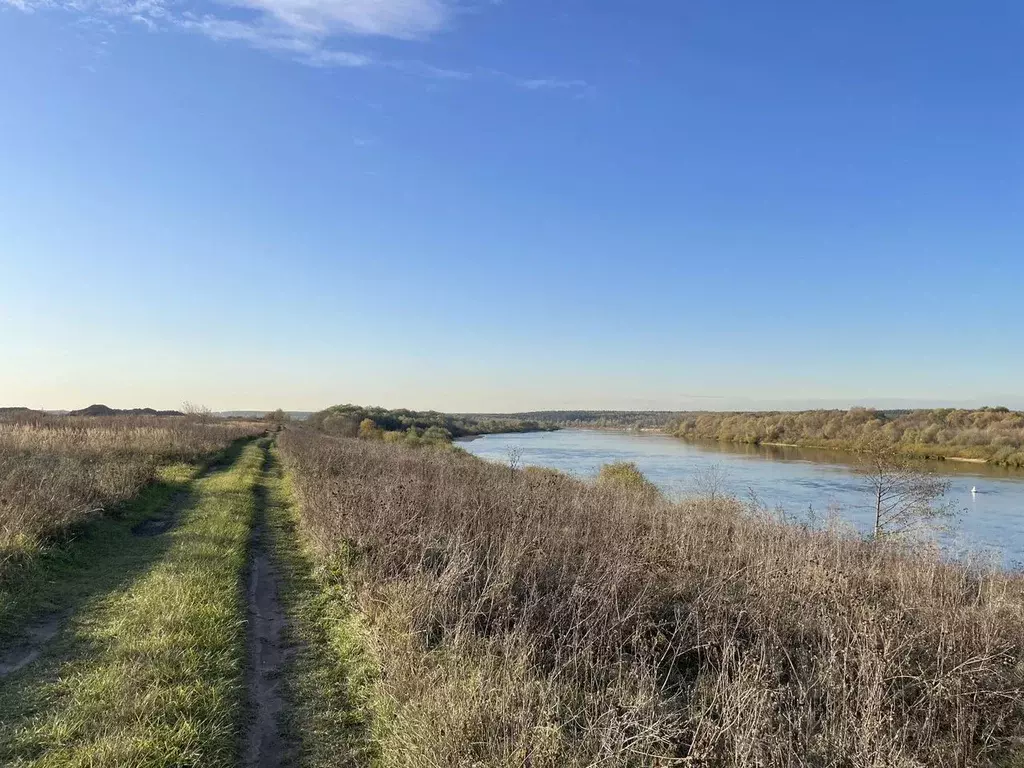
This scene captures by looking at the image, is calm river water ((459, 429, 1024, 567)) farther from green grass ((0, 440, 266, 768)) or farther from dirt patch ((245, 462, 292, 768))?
green grass ((0, 440, 266, 768))

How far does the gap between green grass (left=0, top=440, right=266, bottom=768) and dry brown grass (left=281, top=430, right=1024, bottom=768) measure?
116cm

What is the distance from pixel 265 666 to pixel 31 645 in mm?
2151

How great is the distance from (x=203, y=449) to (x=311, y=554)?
18073mm

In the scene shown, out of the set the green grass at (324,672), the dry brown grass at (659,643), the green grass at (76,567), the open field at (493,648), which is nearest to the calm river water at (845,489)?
the dry brown grass at (659,643)

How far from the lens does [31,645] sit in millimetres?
5348

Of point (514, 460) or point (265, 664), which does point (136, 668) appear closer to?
point (265, 664)

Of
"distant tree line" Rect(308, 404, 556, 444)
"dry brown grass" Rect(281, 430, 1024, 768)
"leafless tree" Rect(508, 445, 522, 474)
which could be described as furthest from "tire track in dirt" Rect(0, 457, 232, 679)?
"distant tree line" Rect(308, 404, 556, 444)

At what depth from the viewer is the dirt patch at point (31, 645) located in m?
4.89

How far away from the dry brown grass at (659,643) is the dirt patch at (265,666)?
0.73 metres

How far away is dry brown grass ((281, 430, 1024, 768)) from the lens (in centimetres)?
365

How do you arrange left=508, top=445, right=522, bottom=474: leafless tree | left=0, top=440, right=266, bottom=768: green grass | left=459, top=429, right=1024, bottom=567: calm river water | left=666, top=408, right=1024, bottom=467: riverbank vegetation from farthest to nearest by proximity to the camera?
left=666, top=408, right=1024, bottom=467: riverbank vegetation
left=508, top=445, right=522, bottom=474: leafless tree
left=459, top=429, right=1024, bottom=567: calm river water
left=0, top=440, right=266, bottom=768: green grass

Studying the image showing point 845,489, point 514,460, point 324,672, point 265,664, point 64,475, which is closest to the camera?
point 324,672

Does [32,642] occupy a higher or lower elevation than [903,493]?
higher

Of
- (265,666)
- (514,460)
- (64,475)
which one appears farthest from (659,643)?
(514,460)
